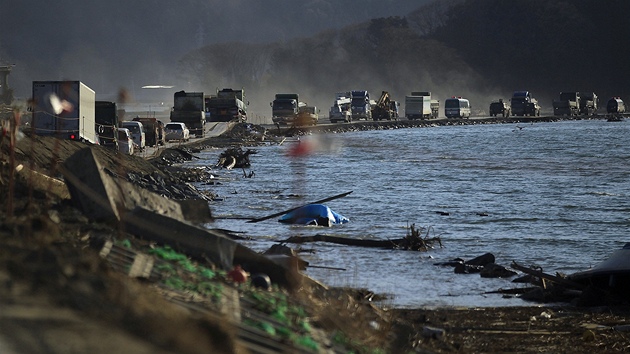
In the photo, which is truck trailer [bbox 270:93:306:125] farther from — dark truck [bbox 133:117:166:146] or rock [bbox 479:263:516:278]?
rock [bbox 479:263:516:278]

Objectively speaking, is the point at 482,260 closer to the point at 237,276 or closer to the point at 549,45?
the point at 237,276

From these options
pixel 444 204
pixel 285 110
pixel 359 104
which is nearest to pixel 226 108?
pixel 285 110

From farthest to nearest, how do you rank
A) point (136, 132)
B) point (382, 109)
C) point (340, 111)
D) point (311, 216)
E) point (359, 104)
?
point (382, 109) < point (359, 104) < point (340, 111) < point (136, 132) < point (311, 216)

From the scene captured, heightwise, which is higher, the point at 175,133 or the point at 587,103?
the point at 587,103

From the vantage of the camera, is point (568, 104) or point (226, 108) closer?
point (226, 108)

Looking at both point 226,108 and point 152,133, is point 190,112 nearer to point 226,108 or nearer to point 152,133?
point 226,108

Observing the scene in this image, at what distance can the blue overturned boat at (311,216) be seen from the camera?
27219 mm

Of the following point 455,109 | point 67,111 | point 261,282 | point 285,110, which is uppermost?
point 455,109

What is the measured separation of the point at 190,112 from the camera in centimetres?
7575

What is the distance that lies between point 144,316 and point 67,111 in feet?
103

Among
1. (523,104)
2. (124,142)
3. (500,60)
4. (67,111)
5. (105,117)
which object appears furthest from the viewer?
A: (500,60)

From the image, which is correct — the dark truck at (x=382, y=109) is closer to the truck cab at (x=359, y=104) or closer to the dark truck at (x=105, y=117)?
the truck cab at (x=359, y=104)

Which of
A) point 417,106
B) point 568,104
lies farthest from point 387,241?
point 568,104

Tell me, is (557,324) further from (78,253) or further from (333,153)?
(333,153)
